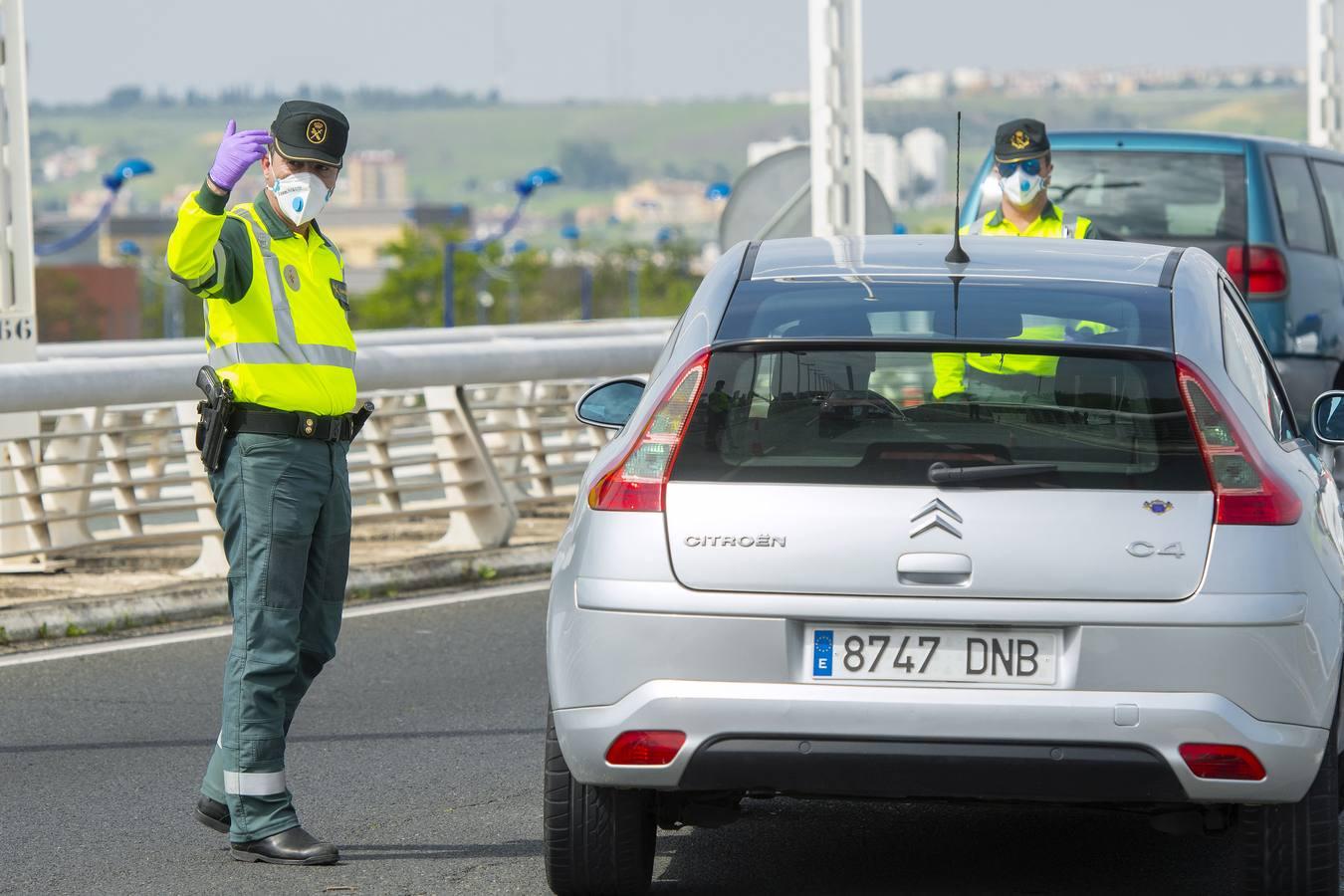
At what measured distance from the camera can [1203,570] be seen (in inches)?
178

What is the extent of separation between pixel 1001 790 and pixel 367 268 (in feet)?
633

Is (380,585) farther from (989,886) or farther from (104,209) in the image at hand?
(104,209)

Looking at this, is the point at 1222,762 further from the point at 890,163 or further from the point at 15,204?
the point at 890,163

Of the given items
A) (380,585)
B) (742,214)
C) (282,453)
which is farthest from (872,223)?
(282,453)

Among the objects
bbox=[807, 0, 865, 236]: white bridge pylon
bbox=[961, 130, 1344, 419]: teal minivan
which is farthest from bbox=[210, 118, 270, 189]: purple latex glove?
bbox=[807, 0, 865, 236]: white bridge pylon

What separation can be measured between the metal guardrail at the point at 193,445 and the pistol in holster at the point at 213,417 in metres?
4.20

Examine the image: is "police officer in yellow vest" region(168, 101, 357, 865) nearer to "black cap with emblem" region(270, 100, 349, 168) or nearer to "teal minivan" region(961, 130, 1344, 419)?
"black cap with emblem" region(270, 100, 349, 168)

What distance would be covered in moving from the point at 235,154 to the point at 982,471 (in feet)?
6.53

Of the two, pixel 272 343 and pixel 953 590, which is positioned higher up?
pixel 272 343

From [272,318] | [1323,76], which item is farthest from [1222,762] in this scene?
[1323,76]

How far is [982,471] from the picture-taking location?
4617 mm

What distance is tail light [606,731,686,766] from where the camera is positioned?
4598mm

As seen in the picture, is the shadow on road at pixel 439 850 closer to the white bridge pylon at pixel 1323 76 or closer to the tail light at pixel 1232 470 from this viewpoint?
the tail light at pixel 1232 470

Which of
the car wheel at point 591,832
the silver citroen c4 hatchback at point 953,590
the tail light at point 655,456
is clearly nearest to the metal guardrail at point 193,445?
the car wheel at point 591,832
